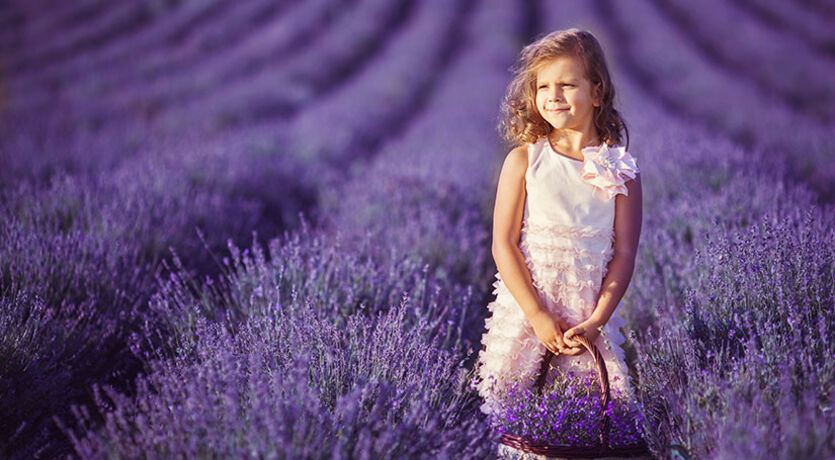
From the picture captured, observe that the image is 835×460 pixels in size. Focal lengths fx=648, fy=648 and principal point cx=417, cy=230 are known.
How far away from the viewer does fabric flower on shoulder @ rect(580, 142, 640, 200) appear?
1826 mm

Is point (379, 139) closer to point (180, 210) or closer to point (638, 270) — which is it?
point (180, 210)

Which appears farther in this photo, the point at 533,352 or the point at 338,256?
the point at 338,256

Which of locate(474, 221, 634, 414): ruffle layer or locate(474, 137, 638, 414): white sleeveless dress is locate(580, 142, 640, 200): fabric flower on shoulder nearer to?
locate(474, 137, 638, 414): white sleeveless dress

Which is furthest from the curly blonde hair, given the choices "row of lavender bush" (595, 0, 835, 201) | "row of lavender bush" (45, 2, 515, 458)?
"row of lavender bush" (595, 0, 835, 201)

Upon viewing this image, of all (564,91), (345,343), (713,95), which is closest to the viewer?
(564,91)

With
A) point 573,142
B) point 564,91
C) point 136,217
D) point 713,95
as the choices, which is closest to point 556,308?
point 573,142

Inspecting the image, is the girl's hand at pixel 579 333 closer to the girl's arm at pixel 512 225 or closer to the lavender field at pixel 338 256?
the girl's arm at pixel 512 225

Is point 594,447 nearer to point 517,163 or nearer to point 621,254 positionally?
point 621,254

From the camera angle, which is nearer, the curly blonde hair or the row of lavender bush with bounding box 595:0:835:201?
the curly blonde hair

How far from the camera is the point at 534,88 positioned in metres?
1.98

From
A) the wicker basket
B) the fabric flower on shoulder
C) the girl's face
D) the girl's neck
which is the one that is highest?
the girl's face

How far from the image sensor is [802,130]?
19.7 feet

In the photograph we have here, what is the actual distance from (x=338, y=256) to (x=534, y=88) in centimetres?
112

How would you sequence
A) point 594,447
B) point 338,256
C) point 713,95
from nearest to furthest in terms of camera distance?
point 594,447, point 338,256, point 713,95
